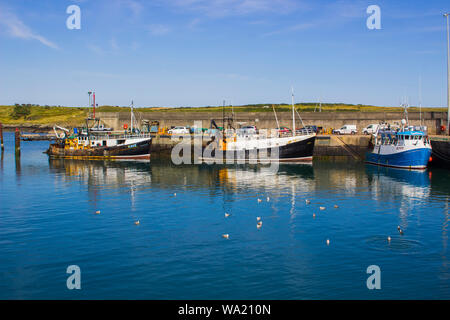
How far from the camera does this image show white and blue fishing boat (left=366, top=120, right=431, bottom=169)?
52.3m

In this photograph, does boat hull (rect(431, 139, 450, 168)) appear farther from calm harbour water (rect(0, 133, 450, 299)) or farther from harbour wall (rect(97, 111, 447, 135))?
harbour wall (rect(97, 111, 447, 135))

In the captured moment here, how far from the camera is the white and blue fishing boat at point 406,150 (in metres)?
52.3

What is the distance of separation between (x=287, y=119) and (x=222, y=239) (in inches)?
2466

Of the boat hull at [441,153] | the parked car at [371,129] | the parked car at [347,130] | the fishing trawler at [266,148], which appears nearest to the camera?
the boat hull at [441,153]

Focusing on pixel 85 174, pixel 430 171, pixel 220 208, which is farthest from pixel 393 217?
pixel 85 174

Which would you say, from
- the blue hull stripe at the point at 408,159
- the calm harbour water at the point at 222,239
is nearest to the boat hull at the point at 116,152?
the calm harbour water at the point at 222,239

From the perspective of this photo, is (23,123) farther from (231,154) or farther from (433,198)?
(433,198)

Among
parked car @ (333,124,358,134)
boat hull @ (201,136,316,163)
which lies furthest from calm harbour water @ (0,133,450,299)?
parked car @ (333,124,358,134)

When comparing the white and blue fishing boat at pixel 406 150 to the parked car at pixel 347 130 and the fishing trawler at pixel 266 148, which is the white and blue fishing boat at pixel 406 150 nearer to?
the fishing trawler at pixel 266 148

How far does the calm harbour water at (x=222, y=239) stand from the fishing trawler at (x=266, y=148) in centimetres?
1838

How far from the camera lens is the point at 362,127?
81.2 m

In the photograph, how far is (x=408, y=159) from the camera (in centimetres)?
5334

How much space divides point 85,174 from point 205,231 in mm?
30361
